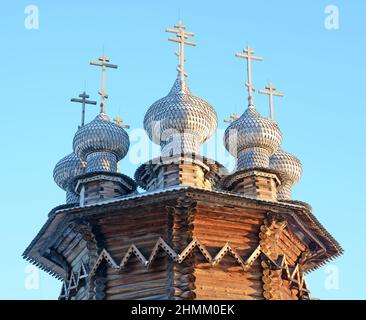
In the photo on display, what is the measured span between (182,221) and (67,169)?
18.9ft

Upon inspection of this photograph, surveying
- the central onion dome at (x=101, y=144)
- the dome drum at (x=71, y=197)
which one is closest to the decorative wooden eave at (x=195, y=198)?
the central onion dome at (x=101, y=144)

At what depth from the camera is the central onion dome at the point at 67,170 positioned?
2112 cm

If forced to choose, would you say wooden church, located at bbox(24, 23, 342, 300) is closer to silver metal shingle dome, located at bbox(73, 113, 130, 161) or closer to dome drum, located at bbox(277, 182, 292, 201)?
silver metal shingle dome, located at bbox(73, 113, 130, 161)

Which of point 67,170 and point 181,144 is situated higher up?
point 67,170

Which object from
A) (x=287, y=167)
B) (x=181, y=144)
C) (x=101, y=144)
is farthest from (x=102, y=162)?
(x=287, y=167)

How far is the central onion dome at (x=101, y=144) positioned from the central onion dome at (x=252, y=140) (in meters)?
2.33

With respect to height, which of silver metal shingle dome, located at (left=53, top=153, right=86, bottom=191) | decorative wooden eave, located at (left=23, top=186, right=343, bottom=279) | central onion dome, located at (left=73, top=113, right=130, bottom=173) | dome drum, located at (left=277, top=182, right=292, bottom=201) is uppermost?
silver metal shingle dome, located at (left=53, top=153, right=86, bottom=191)

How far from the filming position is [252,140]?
742 inches

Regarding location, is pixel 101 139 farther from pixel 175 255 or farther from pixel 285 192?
pixel 285 192

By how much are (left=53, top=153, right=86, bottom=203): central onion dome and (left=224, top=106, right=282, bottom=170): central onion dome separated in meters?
3.95

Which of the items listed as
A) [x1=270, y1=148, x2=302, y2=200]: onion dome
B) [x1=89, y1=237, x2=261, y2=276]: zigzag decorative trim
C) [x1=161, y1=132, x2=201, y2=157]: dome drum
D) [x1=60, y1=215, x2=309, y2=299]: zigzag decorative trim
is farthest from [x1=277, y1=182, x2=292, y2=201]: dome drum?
[x1=89, y1=237, x2=261, y2=276]: zigzag decorative trim

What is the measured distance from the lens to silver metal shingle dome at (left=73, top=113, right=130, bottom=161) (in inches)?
739
